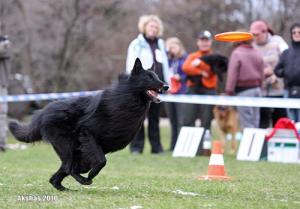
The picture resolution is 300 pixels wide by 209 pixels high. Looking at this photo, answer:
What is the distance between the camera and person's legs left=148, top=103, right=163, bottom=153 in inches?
476

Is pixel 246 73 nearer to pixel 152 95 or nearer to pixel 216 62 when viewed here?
pixel 216 62

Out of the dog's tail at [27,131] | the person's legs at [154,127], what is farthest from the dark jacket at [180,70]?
the dog's tail at [27,131]

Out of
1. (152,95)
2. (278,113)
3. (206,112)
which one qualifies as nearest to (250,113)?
(278,113)

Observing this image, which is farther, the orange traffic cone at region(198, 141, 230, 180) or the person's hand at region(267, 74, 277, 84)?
the person's hand at region(267, 74, 277, 84)

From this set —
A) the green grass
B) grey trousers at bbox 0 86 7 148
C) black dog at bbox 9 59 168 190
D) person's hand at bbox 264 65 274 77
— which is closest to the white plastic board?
the green grass

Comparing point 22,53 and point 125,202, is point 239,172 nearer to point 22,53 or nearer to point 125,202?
point 125,202

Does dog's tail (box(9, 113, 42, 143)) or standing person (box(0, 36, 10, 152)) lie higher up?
dog's tail (box(9, 113, 42, 143))

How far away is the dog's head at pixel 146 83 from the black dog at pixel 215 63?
18.6 ft

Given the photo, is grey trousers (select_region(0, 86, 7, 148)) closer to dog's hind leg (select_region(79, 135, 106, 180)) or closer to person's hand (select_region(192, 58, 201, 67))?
person's hand (select_region(192, 58, 201, 67))

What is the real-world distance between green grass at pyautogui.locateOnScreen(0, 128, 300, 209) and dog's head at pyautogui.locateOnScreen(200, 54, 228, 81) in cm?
191

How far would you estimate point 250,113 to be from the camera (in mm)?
12055

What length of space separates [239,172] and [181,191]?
9.56ft

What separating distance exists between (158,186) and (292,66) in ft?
15.5

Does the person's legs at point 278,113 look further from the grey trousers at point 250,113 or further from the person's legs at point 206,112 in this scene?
the person's legs at point 206,112
